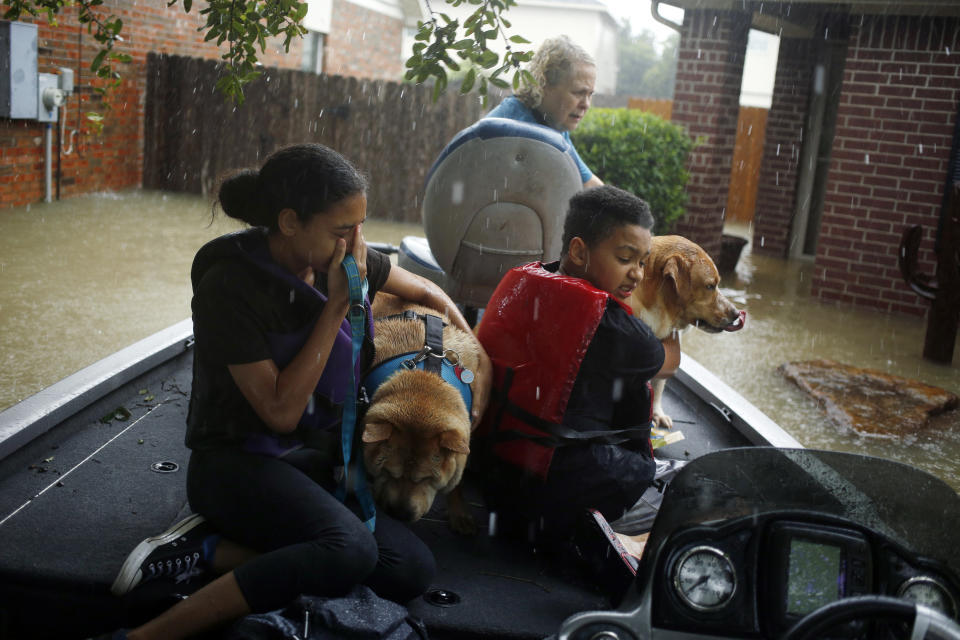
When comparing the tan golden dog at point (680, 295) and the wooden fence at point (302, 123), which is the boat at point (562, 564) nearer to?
the tan golden dog at point (680, 295)

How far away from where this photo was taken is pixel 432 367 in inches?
126

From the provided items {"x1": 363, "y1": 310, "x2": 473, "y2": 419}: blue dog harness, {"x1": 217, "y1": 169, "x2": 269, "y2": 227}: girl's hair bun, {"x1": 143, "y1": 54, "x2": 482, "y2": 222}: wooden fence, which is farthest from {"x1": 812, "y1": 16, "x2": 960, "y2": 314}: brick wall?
{"x1": 217, "y1": 169, "x2": 269, "y2": 227}: girl's hair bun

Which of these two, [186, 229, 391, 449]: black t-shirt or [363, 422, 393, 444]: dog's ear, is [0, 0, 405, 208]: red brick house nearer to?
[186, 229, 391, 449]: black t-shirt

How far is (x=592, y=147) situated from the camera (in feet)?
37.1

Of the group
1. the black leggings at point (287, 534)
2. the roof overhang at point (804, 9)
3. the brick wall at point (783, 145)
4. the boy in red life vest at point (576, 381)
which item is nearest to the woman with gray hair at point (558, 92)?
the boy in red life vest at point (576, 381)

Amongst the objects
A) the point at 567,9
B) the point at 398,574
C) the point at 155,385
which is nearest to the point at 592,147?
the point at 155,385

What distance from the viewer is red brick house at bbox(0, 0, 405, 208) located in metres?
11.8

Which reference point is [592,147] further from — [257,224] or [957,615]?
[957,615]

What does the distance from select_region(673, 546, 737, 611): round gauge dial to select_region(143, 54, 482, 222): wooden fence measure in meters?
13.8

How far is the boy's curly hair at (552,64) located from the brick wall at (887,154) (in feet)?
22.5

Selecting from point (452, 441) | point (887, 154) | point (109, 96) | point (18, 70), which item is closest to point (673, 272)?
point (452, 441)

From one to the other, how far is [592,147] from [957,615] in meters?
9.71

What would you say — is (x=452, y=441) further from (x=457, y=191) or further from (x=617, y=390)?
(x=457, y=191)

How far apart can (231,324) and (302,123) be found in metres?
14.1
